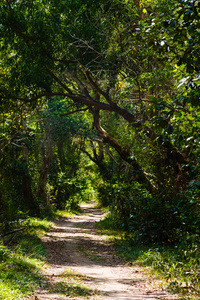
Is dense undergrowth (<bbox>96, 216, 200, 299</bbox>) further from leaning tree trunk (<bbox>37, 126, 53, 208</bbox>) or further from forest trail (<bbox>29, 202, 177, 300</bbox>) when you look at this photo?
leaning tree trunk (<bbox>37, 126, 53, 208</bbox>)

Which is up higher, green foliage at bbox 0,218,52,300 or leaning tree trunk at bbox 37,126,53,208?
leaning tree trunk at bbox 37,126,53,208

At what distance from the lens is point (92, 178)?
32500mm

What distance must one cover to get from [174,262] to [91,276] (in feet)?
5.99

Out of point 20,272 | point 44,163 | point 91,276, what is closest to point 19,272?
point 20,272

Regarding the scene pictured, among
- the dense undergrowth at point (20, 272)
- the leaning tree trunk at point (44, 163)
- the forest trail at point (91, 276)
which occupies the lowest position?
the forest trail at point (91, 276)

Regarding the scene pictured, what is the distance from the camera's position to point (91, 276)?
7.29 meters

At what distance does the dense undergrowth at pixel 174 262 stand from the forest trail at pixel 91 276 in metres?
0.25

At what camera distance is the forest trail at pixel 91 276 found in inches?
229

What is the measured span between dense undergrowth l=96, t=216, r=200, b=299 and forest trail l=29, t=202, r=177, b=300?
249 mm

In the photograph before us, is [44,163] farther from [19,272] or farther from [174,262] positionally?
[174,262]

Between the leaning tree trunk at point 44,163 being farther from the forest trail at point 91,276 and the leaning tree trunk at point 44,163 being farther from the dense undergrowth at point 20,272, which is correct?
the dense undergrowth at point 20,272

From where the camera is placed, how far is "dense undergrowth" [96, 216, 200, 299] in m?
5.73

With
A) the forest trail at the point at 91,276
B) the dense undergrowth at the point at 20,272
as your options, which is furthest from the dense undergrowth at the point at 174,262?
the dense undergrowth at the point at 20,272

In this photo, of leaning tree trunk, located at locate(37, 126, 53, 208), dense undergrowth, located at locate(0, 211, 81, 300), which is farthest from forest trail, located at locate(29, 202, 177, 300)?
leaning tree trunk, located at locate(37, 126, 53, 208)
